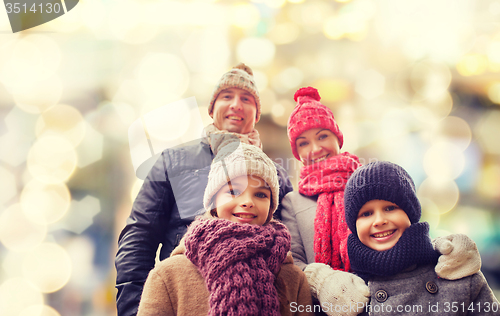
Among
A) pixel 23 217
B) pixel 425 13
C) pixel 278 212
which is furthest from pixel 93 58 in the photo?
pixel 425 13

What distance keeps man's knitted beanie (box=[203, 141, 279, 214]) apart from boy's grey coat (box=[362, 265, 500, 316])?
37 cm

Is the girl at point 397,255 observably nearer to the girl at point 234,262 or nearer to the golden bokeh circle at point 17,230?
the girl at point 234,262

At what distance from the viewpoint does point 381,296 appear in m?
0.73

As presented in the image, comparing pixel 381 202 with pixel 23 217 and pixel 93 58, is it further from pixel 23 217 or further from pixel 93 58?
pixel 23 217

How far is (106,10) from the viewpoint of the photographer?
1557 millimetres

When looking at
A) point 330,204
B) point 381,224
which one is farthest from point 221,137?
point 381,224

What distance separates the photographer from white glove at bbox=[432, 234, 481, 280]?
0.69m

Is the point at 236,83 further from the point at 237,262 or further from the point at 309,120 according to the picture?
the point at 237,262

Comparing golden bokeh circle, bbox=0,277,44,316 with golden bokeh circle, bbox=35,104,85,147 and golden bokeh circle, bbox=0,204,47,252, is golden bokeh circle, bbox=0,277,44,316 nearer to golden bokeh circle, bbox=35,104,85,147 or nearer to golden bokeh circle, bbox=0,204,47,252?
golden bokeh circle, bbox=0,204,47,252

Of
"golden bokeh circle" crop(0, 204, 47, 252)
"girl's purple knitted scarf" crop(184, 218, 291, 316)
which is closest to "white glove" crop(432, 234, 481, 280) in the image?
"girl's purple knitted scarf" crop(184, 218, 291, 316)

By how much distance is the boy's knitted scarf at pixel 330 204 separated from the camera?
95 cm

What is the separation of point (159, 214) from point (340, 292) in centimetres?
65

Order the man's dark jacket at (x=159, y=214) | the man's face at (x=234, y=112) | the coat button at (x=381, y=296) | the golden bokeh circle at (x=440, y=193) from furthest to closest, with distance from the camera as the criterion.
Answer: the golden bokeh circle at (x=440, y=193) < the man's face at (x=234, y=112) < the man's dark jacket at (x=159, y=214) < the coat button at (x=381, y=296)

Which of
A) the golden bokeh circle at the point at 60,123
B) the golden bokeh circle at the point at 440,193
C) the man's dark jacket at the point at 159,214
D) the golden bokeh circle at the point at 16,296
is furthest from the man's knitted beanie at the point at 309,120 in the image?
the golden bokeh circle at the point at 16,296
